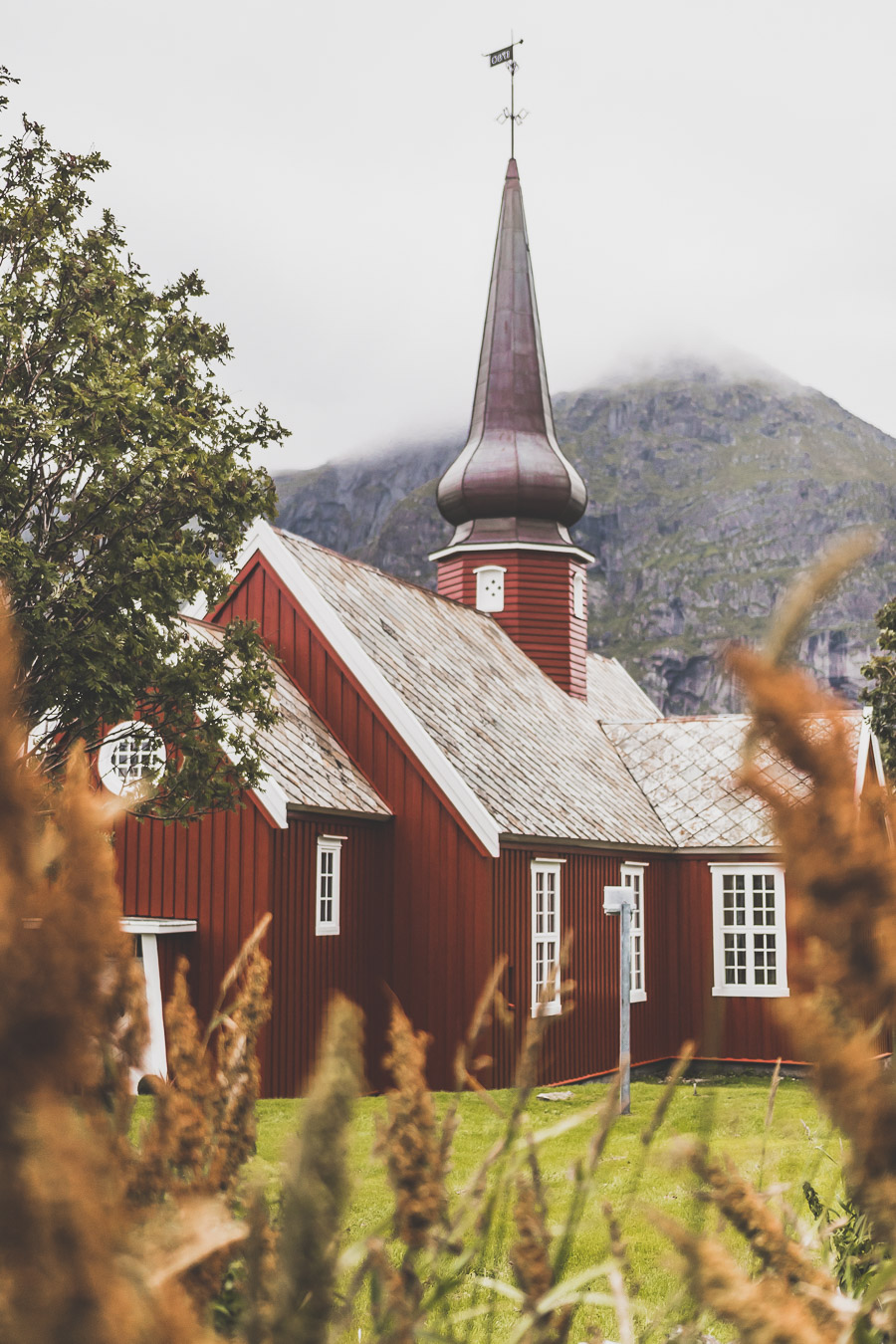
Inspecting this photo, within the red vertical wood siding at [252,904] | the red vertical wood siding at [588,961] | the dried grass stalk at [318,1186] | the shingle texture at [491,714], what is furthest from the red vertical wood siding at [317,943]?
the dried grass stalk at [318,1186]

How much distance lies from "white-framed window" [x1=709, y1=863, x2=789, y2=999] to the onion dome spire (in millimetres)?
8079

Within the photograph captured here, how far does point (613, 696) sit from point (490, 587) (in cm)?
665

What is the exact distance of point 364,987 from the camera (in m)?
15.7

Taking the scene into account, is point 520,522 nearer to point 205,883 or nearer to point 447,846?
point 447,846

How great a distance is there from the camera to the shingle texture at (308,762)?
14329mm

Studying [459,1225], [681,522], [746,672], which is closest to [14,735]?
[746,672]

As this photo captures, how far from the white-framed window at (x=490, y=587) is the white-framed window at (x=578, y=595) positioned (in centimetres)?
144

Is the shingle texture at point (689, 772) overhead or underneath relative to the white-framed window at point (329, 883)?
overhead

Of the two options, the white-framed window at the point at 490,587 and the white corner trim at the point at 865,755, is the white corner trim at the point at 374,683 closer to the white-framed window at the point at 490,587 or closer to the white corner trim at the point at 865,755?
the white corner trim at the point at 865,755

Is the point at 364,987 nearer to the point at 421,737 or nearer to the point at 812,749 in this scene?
the point at 421,737

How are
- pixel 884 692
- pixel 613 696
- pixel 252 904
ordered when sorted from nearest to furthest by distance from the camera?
pixel 252 904, pixel 884 692, pixel 613 696

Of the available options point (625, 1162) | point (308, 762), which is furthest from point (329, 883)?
point (625, 1162)

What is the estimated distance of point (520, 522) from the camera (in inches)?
1001

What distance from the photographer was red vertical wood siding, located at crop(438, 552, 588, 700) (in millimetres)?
24609
